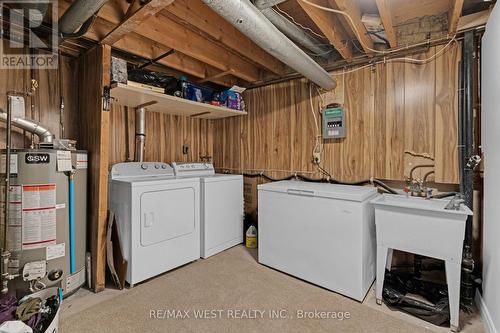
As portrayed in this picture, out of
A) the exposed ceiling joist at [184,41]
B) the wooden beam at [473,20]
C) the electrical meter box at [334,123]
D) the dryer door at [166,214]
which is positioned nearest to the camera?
the wooden beam at [473,20]

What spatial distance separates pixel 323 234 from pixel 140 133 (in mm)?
2286

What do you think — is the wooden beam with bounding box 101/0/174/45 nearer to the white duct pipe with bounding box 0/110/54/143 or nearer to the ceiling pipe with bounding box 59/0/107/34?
the ceiling pipe with bounding box 59/0/107/34

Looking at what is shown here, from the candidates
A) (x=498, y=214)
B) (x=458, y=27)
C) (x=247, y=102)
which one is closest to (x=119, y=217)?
(x=247, y=102)

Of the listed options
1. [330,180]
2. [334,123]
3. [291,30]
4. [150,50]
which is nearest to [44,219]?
[150,50]

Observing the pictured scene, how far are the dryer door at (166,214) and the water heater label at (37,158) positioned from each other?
0.75 metres

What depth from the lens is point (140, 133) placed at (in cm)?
284

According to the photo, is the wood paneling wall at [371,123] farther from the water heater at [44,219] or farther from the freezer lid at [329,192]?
the water heater at [44,219]

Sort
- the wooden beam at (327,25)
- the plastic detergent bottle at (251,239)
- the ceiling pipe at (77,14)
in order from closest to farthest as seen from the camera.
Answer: the ceiling pipe at (77,14) < the wooden beam at (327,25) < the plastic detergent bottle at (251,239)

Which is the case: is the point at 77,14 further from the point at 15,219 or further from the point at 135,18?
the point at 15,219

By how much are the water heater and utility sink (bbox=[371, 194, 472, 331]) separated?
248cm

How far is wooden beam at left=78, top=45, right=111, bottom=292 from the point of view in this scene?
2.08m

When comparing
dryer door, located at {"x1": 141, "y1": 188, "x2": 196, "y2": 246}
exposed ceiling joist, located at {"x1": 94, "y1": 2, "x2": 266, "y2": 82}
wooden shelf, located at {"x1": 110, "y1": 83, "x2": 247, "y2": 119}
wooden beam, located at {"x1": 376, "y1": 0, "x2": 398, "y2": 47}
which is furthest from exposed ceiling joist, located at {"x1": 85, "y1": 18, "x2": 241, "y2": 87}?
wooden beam, located at {"x1": 376, "y1": 0, "x2": 398, "y2": 47}

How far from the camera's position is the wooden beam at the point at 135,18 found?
1.48 m

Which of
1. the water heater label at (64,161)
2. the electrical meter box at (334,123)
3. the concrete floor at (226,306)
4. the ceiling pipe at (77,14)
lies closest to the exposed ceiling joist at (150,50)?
the ceiling pipe at (77,14)
